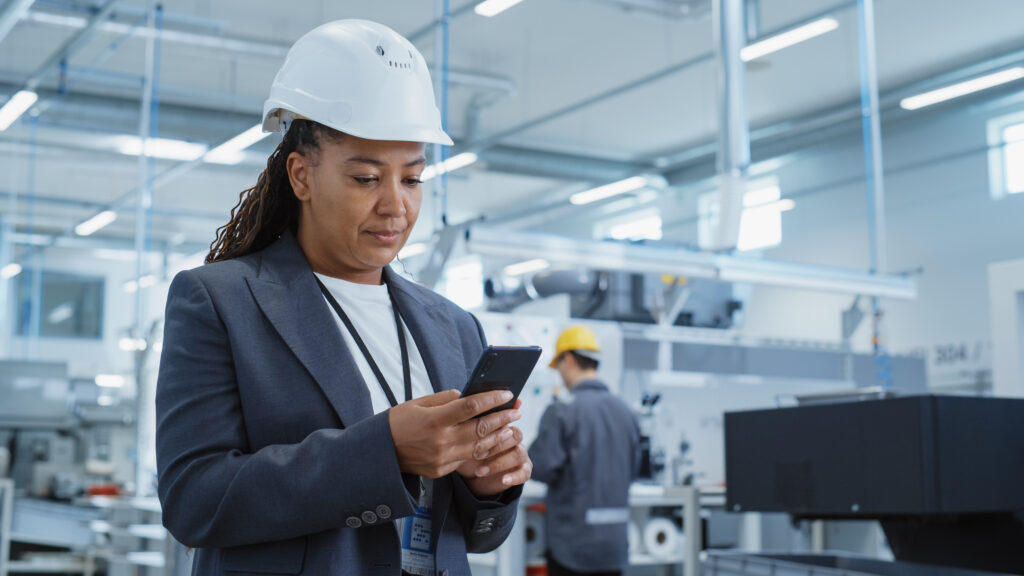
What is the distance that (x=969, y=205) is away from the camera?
9.26 m

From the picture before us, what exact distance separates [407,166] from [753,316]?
1080 centimetres

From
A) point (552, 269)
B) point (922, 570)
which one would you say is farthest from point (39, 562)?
point (922, 570)

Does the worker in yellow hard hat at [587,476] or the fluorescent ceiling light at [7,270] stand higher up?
the fluorescent ceiling light at [7,270]

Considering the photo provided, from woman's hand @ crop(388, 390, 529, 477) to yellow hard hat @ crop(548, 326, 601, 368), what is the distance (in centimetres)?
387

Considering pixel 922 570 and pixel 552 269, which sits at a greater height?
pixel 552 269

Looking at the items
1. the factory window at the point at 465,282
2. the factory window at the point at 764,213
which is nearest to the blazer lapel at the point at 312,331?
the factory window at the point at 764,213

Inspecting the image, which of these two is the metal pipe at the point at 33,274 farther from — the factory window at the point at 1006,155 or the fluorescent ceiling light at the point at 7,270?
the factory window at the point at 1006,155

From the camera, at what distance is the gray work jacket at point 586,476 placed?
4.55 meters

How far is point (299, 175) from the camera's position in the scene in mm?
1158

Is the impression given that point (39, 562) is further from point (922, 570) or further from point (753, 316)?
point (753, 316)

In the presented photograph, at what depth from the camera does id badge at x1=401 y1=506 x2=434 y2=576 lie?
111cm

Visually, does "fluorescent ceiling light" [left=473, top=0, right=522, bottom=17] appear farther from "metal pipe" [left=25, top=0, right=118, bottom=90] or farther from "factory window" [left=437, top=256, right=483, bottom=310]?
"factory window" [left=437, top=256, right=483, bottom=310]

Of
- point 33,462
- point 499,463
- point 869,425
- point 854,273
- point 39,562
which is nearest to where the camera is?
point 499,463

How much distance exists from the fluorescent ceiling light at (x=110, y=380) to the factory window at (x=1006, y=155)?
23.6ft
